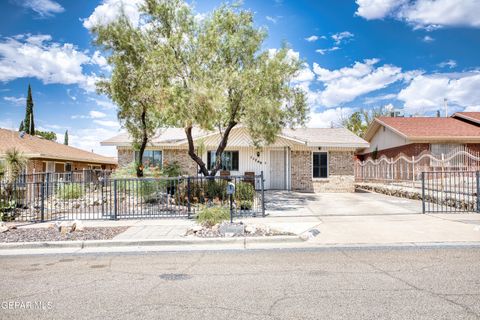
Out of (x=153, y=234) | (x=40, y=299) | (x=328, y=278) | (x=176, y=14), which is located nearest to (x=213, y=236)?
(x=153, y=234)

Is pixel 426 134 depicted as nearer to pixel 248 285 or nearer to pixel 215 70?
pixel 215 70

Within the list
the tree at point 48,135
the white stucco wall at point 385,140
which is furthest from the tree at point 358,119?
the tree at point 48,135

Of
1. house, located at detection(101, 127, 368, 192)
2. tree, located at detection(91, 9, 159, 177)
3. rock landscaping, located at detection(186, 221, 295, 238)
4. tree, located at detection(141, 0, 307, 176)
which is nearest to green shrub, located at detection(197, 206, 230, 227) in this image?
rock landscaping, located at detection(186, 221, 295, 238)

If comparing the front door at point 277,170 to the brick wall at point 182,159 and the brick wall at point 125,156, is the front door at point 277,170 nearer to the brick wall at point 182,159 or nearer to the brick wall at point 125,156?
the brick wall at point 182,159

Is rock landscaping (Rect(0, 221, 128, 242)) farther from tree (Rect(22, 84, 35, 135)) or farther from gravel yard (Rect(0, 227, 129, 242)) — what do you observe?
tree (Rect(22, 84, 35, 135))

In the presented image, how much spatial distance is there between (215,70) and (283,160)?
9.76 metres

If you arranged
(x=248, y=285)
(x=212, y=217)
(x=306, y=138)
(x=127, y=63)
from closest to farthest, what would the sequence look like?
(x=248, y=285) → (x=212, y=217) → (x=127, y=63) → (x=306, y=138)

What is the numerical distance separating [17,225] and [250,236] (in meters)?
7.10

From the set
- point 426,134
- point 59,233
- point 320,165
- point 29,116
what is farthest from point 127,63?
point 29,116

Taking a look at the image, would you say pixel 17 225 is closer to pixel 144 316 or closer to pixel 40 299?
pixel 40 299

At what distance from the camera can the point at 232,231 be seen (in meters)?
8.51

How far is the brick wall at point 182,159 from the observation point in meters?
22.5

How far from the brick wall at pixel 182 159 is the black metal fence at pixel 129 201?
6.68m

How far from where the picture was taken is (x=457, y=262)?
616 centimetres
